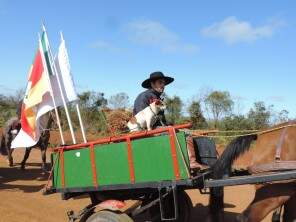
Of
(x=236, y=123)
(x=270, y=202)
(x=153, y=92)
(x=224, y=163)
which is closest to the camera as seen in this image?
(x=270, y=202)

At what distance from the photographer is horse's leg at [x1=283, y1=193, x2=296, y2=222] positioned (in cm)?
639

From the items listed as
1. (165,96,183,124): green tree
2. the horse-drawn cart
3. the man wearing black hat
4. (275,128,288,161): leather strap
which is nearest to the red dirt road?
the horse-drawn cart

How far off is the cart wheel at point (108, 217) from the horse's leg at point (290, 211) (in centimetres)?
210

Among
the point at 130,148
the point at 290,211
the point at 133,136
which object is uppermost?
the point at 133,136

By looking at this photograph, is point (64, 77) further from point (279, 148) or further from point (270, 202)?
point (270, 202)

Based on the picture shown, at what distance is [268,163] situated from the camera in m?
5.97

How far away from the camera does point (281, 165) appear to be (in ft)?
19.2

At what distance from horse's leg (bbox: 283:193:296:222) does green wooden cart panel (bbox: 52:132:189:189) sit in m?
1.78

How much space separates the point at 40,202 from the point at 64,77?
287 centimetres

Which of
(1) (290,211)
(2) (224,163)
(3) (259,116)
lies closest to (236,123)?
(3) (259,116)

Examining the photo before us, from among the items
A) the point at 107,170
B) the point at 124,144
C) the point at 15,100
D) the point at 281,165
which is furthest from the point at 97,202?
the point at 15,100

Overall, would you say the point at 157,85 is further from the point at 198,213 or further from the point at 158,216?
the point at 198,213

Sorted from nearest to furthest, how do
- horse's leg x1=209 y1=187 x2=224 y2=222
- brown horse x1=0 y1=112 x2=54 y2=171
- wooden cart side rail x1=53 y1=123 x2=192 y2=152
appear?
1. wooden cart side rail x1=53 y1=123 x2=192 y2=152
2. horse's leg x1=209 y1=187 x2=224 y2=222
3. brown horse x1=0 y1=112 x2=54 y2=171

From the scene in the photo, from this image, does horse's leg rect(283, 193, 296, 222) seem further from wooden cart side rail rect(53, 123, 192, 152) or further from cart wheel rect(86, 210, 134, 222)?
cart wheel rect(86, 210, 134, 222)
